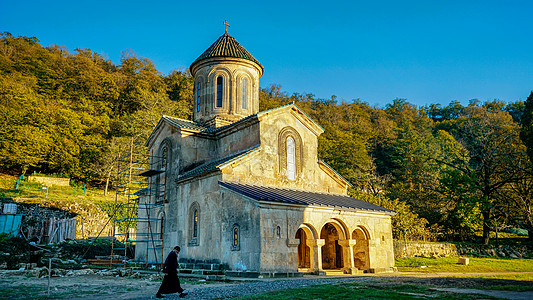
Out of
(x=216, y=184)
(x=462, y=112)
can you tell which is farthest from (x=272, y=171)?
(x=462, y=112)

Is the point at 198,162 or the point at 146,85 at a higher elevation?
the point at 146,85

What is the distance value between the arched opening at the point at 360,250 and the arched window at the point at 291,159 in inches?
154

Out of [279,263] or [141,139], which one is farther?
[141,139]

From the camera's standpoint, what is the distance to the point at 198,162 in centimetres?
1833

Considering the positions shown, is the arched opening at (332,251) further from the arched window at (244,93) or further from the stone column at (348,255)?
the arched window at (244,93)

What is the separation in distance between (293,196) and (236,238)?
9.49 feet

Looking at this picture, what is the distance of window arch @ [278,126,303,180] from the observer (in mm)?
16844

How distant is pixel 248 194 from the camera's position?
13320mm

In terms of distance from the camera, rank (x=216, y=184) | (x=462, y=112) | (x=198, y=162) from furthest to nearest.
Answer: (x=462, y=112)
(x=198, y=162)
(x=216, y=184)

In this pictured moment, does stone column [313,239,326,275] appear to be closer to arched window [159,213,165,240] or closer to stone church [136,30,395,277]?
stone church [136,30,395,277]

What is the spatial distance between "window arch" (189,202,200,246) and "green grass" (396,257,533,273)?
993cm

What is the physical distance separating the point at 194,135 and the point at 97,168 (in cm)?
2592

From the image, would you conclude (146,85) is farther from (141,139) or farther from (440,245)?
(440,245)

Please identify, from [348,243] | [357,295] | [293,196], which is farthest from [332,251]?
[357,295]
